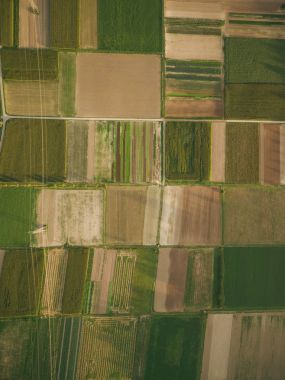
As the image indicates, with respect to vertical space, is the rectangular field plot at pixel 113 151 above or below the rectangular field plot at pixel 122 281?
above

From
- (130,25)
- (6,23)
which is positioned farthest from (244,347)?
(6,23)

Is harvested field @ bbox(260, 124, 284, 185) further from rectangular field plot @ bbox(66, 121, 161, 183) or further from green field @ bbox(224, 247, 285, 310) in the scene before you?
rectangular field plot @ bbox(66, 121, 161, 183)

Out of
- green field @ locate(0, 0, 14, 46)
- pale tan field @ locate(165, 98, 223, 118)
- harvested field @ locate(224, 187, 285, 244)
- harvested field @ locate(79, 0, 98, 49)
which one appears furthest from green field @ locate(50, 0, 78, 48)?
harvested field @ locate(224, 187, 285, 244)

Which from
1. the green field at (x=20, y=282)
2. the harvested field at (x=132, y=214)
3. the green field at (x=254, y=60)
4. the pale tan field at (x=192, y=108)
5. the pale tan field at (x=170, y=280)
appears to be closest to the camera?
the green field at (x=20, y=282)

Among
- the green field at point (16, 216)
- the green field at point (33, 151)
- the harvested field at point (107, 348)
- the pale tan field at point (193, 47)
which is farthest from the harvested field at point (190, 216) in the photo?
the pale tan field at point (193, 47)

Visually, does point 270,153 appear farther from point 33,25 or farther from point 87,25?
point 33,25

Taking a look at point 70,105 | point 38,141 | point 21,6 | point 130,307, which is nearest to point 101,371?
point 130,307

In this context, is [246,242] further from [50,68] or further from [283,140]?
[50,68]

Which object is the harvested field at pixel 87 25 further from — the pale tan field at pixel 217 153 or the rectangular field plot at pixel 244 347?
the rectangular field plot at pixel 244 347
